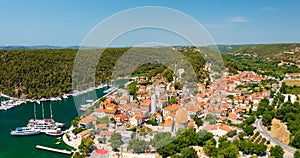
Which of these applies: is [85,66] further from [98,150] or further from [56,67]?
[56,67]

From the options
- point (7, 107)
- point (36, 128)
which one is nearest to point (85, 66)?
point (36, 128)

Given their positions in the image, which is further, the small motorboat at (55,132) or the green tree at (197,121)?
the small motorboat at (55,132)

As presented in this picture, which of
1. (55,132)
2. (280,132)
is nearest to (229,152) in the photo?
(280,132)

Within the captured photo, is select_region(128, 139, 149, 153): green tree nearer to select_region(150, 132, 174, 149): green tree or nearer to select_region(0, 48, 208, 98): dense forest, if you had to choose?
select_region(150, 132, 174, 149): green tree

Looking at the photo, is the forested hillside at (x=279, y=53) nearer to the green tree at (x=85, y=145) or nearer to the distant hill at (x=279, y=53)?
the distant hill at (x=279, y=53)

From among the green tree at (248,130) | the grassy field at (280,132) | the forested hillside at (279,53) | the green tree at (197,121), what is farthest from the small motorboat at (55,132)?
the forested hillside at (279,53)

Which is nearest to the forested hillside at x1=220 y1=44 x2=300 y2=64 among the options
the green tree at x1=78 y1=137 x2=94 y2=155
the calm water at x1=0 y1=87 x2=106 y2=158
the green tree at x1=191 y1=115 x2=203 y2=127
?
the calm water at x1=0 y1=87 x2=106 y2=158

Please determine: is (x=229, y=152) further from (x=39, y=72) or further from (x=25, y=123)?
(x=39, y=72)
